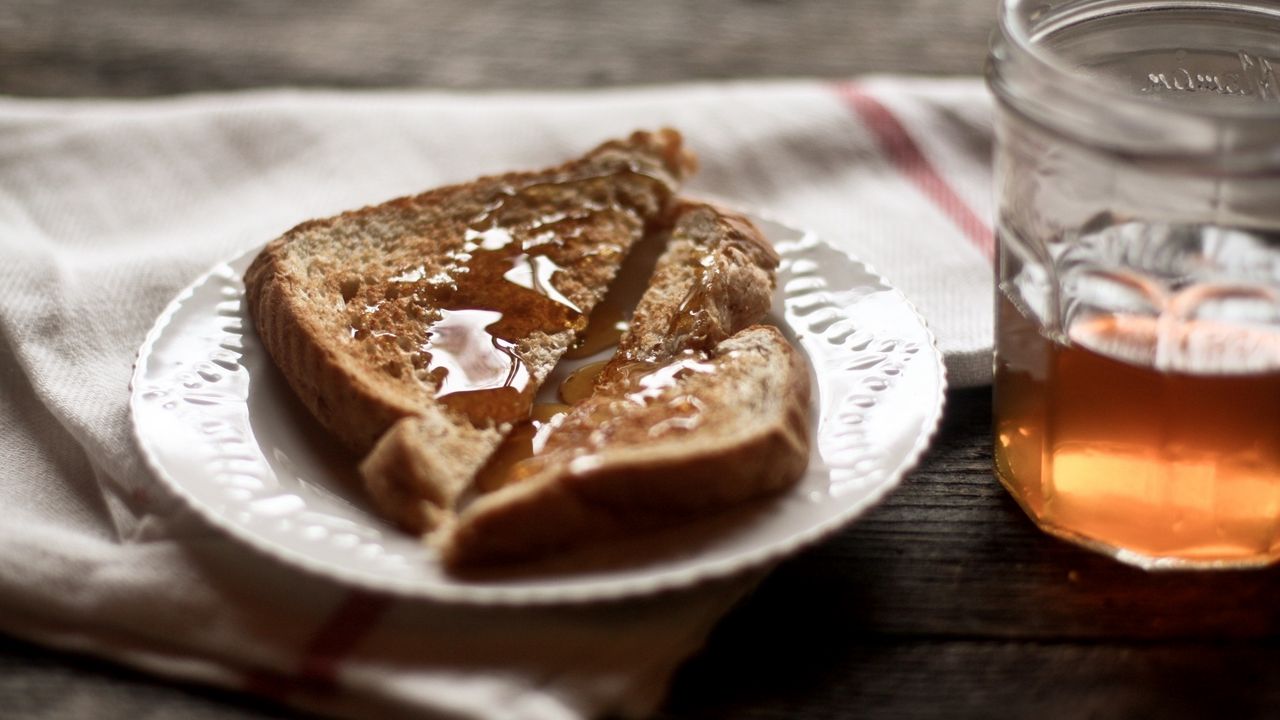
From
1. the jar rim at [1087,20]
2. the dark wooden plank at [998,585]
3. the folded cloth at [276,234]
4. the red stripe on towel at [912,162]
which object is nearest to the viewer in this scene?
the jar rim at [1087,20]

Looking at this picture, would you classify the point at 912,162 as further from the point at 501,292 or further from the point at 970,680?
the point at 970,680

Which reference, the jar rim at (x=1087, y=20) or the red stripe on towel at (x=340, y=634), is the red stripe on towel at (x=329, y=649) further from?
the jar rim at (x=1087, y=20)

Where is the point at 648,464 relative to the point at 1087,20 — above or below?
below

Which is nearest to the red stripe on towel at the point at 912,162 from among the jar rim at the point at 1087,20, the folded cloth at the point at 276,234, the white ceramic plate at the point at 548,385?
the folded cloth at the point at 276,234

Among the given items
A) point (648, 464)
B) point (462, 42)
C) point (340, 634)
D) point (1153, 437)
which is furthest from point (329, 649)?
point (462, 42)

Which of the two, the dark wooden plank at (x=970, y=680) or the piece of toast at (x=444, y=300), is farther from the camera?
the piece of toast at (x=444, y=300)

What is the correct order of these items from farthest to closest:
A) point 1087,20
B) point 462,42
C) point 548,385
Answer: point 462,42 < point 548,385 < point 1087,20

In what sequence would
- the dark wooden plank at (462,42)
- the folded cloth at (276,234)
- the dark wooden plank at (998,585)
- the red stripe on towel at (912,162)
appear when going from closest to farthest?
the folded cloth at (276,234)
the dark wooden plank at (998,585)
the red stripe on towel at (912,162)
the dark wooden plank at (462,42)

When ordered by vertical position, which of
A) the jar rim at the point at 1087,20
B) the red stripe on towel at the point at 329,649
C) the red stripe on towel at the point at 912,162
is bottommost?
the red stripe on towel at the point at 912,162
